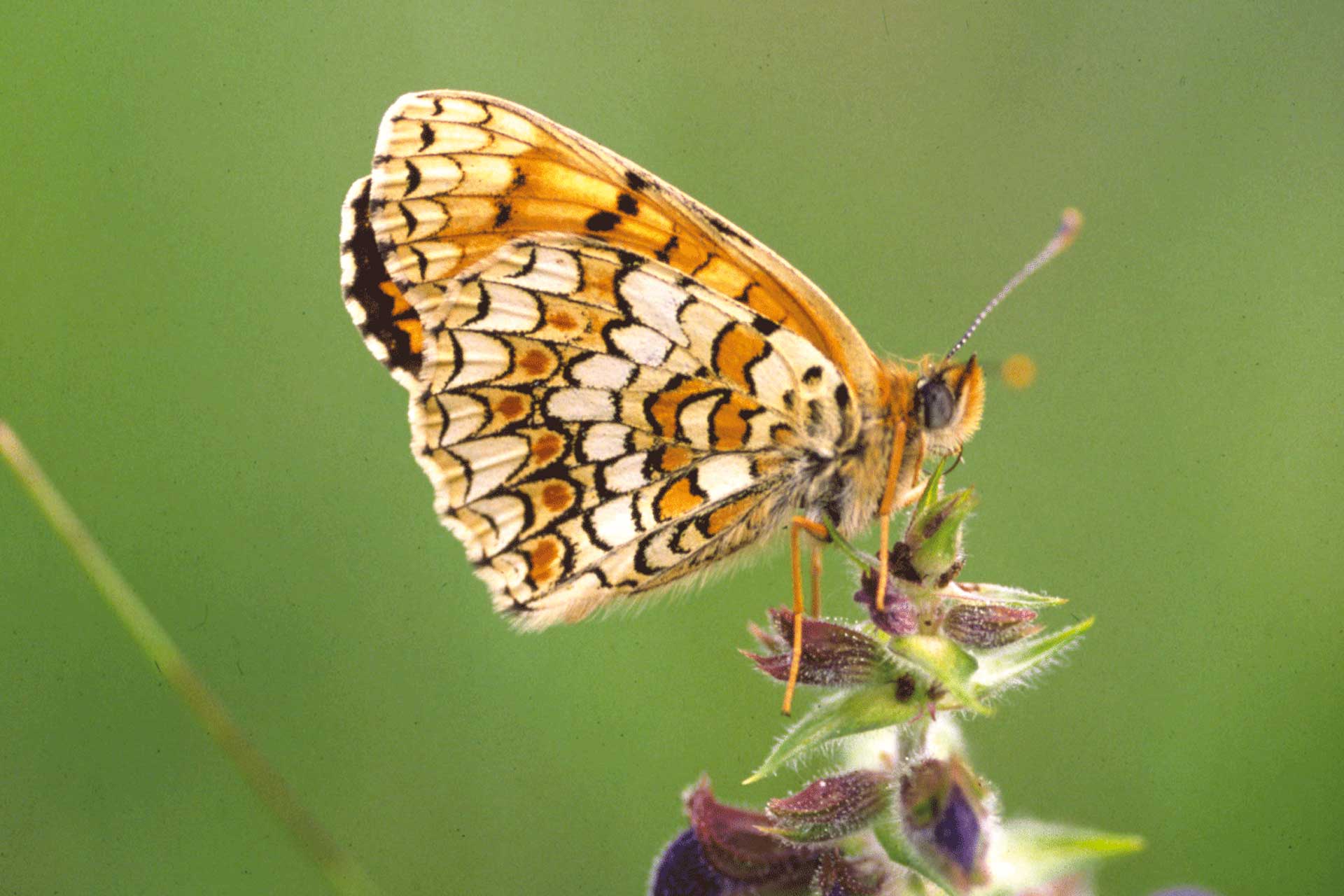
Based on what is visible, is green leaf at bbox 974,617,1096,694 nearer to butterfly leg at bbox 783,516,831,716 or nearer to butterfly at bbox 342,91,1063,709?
butterfly leg at bbox 783,516,831,716

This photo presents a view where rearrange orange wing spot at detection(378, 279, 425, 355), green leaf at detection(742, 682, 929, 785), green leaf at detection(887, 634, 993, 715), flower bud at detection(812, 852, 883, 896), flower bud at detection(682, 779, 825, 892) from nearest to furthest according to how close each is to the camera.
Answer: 1. green leaf at detection(887, 634, 993, 715)
2. green leaf at detection(742, 682, 929, 785)
3. flower bud at detection(812, 852, 883, 896)
4. flower bud at detection(682, 779, 825, 892)
5. orange wing spot at detection(378, 279, 425, 355)

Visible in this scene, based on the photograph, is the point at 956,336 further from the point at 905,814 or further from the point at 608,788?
the point at 905,814

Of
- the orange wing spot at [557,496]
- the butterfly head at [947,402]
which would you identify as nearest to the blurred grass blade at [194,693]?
the orange wing spot at [557,496]

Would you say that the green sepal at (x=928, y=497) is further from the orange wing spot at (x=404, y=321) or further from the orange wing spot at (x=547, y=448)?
the orange wing spot at (x=404, y=321)

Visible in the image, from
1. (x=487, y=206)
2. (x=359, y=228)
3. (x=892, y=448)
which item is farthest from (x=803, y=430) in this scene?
(x=359, y=228)

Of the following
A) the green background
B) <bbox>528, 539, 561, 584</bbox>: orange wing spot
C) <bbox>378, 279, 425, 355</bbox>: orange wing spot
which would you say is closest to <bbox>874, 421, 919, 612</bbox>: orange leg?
<bbox>528, 539, 561, 584</bbox>: orange wing spot

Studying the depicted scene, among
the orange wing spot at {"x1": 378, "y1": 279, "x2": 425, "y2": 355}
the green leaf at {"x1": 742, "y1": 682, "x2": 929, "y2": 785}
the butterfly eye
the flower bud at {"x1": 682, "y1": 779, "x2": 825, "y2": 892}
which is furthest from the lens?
the orange wing spot at {"x1": 378, "y1": 279, "x2": 425, "y2": 355}
